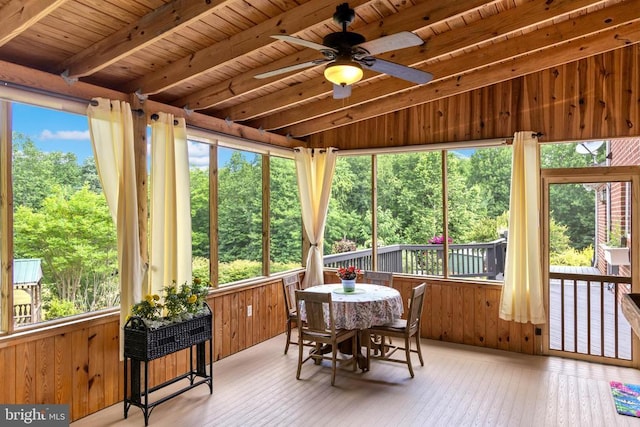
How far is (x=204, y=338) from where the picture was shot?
142 inches

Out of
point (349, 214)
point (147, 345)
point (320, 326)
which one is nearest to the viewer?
point (147, 345)

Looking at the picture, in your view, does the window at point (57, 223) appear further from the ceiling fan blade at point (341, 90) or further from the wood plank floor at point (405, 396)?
the ceiling fan blade at point (341, 90)

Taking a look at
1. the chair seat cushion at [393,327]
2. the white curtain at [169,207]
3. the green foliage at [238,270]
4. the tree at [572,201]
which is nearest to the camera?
the white curtain at [169,207]

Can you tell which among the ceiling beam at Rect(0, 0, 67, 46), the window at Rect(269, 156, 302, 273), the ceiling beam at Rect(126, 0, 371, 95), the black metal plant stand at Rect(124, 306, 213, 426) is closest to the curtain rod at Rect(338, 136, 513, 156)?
the window at Rect(269, 156, 302, 273)

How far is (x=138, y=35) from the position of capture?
110 inches

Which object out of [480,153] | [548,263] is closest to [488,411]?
[548,263]

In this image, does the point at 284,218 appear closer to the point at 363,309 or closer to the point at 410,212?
the point at 410,212

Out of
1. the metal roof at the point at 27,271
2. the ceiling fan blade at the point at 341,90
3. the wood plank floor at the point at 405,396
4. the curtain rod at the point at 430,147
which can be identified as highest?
the ceiling fan blade at the point at 341,90

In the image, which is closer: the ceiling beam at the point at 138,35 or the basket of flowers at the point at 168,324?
the ceiling beam at the point at 138,35

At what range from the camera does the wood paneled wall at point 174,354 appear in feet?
9.53

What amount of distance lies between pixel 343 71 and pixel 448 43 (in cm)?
161

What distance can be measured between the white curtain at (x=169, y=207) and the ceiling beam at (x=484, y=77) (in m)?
1.83

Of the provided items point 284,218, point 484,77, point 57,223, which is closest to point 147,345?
point 57,223

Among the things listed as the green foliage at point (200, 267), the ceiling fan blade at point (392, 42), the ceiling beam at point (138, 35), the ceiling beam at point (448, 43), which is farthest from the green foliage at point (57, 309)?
the ceiling fan blade at point (392, 42)
